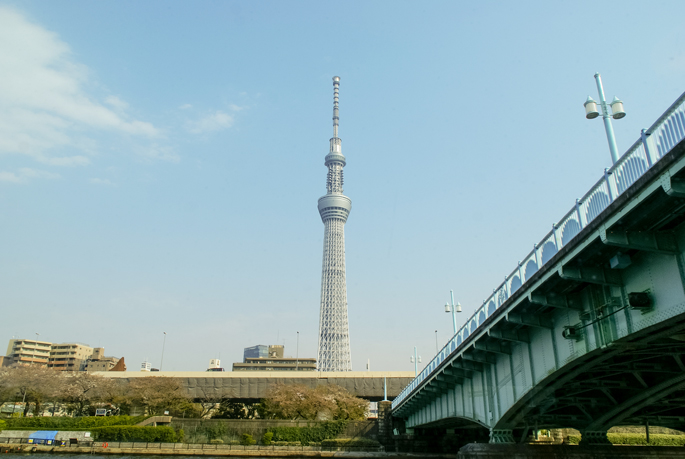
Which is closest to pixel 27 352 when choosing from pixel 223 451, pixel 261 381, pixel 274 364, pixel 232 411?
pixel 274 364

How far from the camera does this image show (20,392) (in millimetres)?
69875

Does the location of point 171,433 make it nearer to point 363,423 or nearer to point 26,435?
point 26,435

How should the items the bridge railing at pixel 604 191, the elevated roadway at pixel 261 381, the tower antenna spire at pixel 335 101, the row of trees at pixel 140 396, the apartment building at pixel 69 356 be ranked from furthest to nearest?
the tower antenna spire at pixel 335 101 < the apartment building at pixel 69 356 < the elevated roadway at pixel 261 381 < the row of trees at pixel 140 396 < the bridge railing at pixel 604 191

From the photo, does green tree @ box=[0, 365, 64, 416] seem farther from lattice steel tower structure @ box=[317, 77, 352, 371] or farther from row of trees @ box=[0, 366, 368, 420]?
lattice steel tower structure @ box=[317, 77, 352, 371]

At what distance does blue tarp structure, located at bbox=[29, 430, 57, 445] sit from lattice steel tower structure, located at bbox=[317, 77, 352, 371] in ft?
313

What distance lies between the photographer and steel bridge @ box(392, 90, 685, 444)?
1128 cm

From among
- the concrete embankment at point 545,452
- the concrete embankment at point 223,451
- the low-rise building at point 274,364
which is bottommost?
the concrete embankment at point 223,451

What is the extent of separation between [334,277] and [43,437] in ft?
341

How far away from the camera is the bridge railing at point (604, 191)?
10844 millimetres

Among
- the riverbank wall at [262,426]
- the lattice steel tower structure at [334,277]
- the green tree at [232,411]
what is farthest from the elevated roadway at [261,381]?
the lattice steel tower structure at [334,277]

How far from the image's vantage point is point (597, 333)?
1438cm

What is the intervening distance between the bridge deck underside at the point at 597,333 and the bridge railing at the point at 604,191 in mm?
774

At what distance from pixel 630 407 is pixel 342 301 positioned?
413ft

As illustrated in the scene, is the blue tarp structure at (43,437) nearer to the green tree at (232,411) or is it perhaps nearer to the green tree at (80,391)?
the green tree at (80,391)
